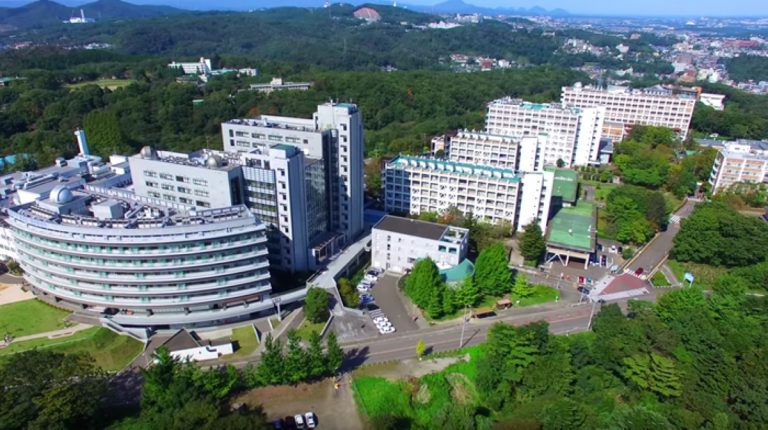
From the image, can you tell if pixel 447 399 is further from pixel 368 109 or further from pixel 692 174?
pixel 368 109

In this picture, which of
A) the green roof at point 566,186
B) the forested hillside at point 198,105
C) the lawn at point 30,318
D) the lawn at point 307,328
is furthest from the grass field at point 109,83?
the green roof at point 566,186

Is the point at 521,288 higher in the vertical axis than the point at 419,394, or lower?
higher

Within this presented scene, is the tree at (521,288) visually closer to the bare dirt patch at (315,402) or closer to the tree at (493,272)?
the tree at (493,272)

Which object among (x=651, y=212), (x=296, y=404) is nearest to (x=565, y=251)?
(x=651, y=212)

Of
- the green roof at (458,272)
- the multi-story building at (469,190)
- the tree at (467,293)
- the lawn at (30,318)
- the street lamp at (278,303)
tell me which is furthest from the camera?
the multi-story building at (469,190)

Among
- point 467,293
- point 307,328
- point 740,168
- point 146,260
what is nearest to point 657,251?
point 740,168

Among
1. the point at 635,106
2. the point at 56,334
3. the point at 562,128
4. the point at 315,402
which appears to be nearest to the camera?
the point at 315,402

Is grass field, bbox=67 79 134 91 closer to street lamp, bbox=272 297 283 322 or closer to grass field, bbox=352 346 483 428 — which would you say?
street lamp, bbox=272 297 283 322

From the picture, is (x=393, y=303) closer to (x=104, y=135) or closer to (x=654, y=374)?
(x=654, y=374)
